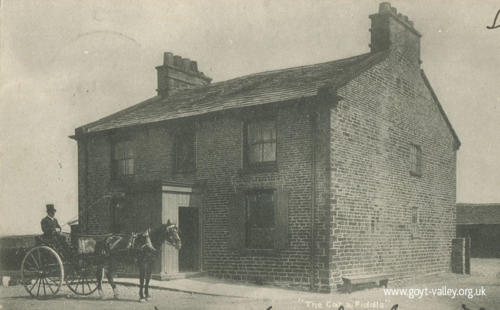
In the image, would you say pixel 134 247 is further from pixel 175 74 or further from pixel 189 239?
pixel 175 74

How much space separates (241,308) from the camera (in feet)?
39.1

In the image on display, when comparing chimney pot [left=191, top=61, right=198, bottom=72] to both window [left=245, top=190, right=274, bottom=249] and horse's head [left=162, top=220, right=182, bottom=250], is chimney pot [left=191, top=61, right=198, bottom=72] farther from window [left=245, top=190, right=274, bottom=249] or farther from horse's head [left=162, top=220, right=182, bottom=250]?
horse's head [left=162, top=220, right=182, bottom=250]

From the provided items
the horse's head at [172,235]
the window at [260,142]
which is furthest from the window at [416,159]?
the horse's head at [172,235]

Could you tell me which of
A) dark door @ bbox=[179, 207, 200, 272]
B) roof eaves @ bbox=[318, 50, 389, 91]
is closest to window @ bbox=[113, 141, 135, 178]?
dark door @ bbox=[179, 207, 200, 272]

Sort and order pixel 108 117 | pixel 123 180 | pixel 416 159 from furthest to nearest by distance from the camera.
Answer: pixel 108 117
pixel 123 180
pixel 416 159

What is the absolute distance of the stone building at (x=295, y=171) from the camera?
15117 millimetres

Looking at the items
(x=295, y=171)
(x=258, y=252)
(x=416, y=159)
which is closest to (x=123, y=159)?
(x=258, y=252)

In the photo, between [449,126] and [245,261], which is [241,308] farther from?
[449,126]

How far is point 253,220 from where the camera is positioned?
1628 centimetres

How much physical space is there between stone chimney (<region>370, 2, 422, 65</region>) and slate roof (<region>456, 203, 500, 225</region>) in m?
20.1

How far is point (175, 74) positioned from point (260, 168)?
921 centimetres

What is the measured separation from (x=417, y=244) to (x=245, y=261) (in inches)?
256

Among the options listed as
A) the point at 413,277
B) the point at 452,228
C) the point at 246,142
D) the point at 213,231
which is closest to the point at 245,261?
the point at 213,231

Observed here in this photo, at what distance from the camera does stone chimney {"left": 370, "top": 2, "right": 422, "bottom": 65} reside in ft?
59.3
